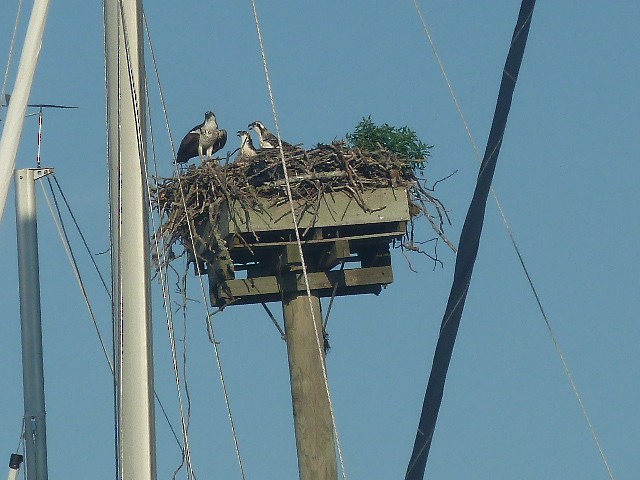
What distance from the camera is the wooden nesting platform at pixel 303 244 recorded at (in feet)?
29.5

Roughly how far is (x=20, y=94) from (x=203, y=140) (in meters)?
5.51

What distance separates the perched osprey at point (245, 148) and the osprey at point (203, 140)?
28 cm

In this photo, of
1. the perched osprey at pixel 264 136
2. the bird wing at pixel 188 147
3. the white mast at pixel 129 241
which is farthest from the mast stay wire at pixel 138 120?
the bird wing at pixel 188 147

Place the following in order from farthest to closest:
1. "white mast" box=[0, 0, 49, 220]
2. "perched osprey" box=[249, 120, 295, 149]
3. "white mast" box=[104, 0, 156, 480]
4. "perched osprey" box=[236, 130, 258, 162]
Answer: "perched osprey" box=[249, 120, 295, 149] → "perched osprey" box=[236, 130, 258, 162] → "white mast" box=[0, 0, 49, 220] → "white mast" box=[104, 0, 156, 480]

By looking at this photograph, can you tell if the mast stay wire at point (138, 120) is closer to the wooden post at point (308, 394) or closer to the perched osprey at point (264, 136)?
the wooden post at point (308, 394)

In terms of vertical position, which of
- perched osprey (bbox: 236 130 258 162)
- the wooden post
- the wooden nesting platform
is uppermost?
perched osprey (bbox: 236 130 258 162)

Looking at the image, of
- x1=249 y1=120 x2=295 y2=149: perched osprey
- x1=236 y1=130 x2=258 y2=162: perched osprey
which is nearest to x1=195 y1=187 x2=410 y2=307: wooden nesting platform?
x1=236 y1=130 x2=258 y2=162: perched osprey

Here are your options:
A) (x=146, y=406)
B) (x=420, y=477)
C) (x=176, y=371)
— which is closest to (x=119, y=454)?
(x=146, y=406)

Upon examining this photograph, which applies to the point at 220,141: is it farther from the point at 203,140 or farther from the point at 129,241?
the point at 129,241

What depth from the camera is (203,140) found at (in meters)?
13.1

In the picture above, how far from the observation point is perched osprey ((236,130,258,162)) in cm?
1016

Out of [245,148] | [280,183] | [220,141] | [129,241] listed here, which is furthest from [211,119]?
[129,241]

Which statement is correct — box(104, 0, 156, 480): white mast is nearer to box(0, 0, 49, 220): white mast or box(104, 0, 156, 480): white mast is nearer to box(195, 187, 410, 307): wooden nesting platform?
box(0, 0, 49, 220): white mast

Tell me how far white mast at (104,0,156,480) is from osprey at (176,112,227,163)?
17.8 ft
